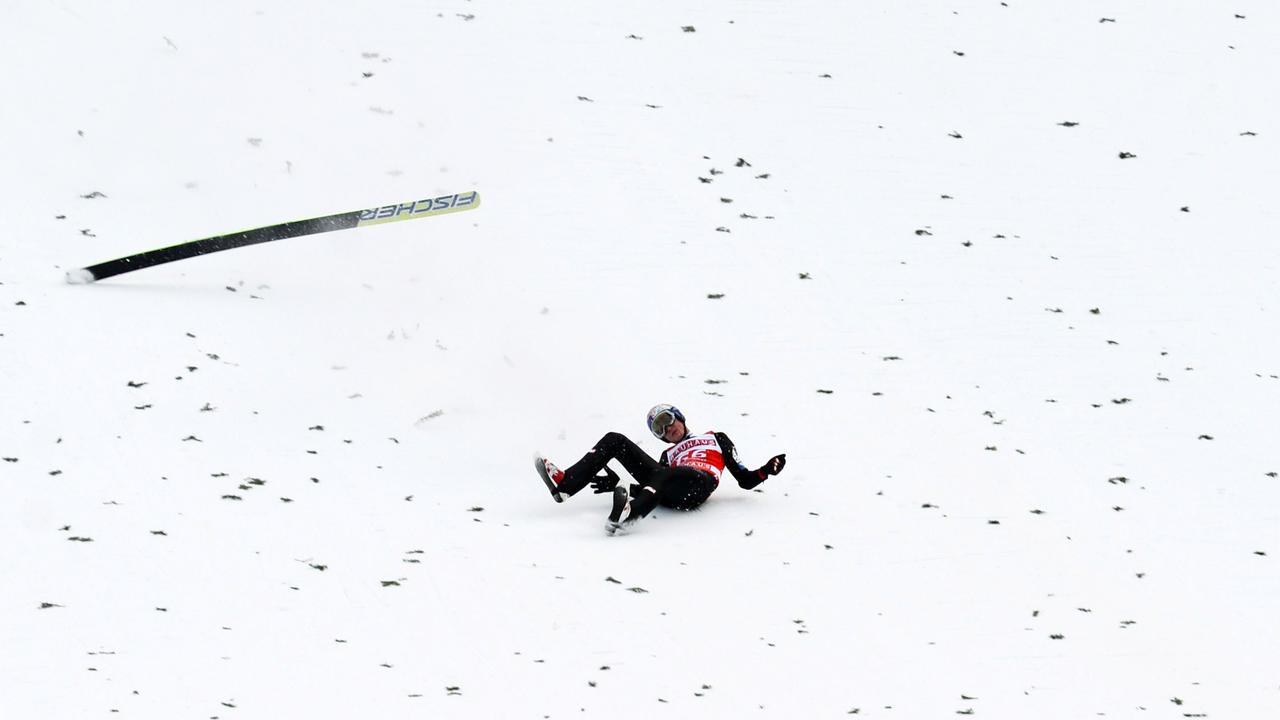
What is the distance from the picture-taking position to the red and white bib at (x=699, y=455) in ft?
33.1

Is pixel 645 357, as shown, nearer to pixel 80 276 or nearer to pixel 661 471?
pixel 661 471

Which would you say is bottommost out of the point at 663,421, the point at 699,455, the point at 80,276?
the point at 699,455

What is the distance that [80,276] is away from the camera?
40.4ft

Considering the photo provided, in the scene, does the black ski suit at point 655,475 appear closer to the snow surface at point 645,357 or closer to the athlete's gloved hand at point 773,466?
the athlete's gloved hand at point 773,466

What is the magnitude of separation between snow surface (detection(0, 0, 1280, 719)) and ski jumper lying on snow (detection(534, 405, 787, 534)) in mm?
229

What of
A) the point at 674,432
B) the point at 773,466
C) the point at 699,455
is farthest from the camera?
the point at 674,432

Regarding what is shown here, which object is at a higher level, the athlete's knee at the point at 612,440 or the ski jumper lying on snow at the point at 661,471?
the athlete's knee at the point at 612,440

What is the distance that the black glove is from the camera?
404 inches

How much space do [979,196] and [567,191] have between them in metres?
4.72

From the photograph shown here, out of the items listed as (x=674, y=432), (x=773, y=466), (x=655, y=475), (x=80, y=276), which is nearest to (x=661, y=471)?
(x=655, y=475)

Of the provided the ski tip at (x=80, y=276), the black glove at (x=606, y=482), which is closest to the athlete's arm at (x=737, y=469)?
the black glove at (x=606, y=482)

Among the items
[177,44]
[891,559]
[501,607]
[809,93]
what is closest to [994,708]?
[891,559]

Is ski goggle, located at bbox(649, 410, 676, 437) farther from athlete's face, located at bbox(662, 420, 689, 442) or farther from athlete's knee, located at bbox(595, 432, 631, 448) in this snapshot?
athlete's knee, located at bbox(595, 432, 631, 448)

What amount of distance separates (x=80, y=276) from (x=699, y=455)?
6.37m
